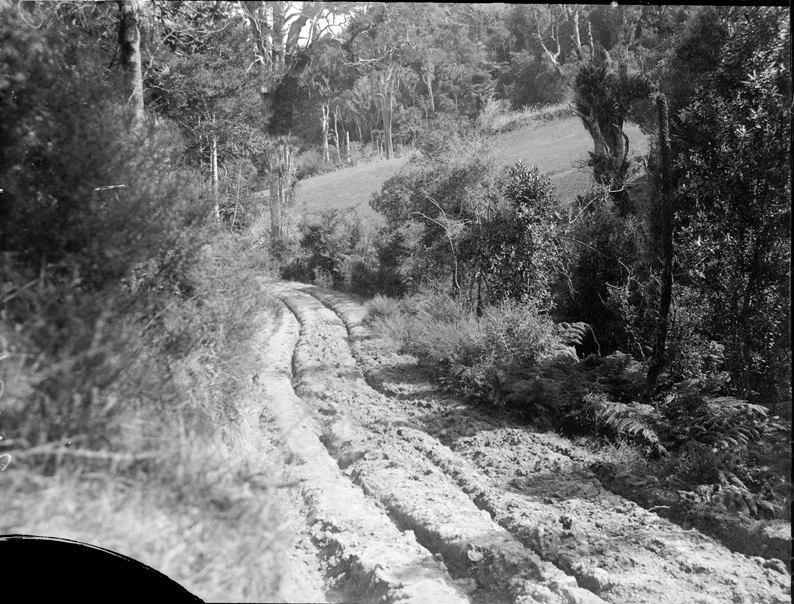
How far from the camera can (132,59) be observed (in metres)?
1.40

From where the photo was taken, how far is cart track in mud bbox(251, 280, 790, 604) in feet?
4.93

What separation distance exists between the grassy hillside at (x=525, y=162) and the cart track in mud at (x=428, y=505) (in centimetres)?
30

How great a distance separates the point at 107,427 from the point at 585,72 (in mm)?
1868

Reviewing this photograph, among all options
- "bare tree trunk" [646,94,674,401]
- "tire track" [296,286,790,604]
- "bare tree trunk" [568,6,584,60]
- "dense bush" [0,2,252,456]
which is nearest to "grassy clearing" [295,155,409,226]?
"tire track" [296,286,790,604]

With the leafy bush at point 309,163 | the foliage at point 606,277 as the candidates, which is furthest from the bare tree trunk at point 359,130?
the foliage at point 606,277

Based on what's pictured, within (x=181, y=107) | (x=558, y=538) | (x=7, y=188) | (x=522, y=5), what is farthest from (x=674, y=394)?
(x=7, y=188)

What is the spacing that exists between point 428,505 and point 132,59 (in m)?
1.41

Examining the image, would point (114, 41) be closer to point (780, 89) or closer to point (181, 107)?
point (181, 107)

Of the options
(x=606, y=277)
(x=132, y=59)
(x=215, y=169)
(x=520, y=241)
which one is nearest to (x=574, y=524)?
(x=215, y=169)

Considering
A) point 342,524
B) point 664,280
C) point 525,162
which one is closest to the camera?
point 342,524

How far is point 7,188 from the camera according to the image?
1173 millimetres

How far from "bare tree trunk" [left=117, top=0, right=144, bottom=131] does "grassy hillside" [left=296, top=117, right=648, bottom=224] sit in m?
0.53

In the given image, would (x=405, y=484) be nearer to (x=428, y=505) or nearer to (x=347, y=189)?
(x=428, y=505)

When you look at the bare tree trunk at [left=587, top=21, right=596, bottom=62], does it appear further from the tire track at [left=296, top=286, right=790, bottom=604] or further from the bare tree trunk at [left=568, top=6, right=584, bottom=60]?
the tire track at [left=296, top=286, right=790, bottom=604]
